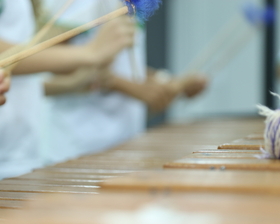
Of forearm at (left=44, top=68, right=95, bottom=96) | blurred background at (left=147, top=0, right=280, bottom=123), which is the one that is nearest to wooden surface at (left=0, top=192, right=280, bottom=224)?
forearm at (left=44, top=68, right=95, bottom=96)

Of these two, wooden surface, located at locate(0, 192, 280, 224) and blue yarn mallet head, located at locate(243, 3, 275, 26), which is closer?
wooden surface, located at locate(0, 192, 280, 224)

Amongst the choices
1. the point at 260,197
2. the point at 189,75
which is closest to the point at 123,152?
the point at 260,197

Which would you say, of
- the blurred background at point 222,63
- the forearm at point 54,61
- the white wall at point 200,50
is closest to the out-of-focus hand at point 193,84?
the forearm at point 54,61

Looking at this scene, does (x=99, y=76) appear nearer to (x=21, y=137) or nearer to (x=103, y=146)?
(x=103, y=146)

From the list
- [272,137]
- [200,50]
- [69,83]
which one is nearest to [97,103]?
[69,83]

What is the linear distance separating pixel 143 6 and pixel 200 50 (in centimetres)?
378

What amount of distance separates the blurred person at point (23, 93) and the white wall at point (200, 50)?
2992mm

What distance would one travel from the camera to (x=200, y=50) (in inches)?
192

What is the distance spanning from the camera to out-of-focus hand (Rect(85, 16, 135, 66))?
6.50ft

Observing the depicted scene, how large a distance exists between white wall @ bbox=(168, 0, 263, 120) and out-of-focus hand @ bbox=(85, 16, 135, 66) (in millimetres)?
2511

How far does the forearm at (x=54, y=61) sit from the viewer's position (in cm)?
158

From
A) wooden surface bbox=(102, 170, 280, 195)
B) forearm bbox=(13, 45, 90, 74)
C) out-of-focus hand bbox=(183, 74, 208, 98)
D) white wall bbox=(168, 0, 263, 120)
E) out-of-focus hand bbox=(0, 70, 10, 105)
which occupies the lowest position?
wooden surface bbox=(102, 170, 280, 195)

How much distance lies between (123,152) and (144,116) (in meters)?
1.52

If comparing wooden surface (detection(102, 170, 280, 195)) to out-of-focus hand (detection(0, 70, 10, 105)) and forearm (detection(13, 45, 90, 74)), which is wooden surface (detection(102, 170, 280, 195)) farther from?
forearm (detection(13, 45, 90, 74))
